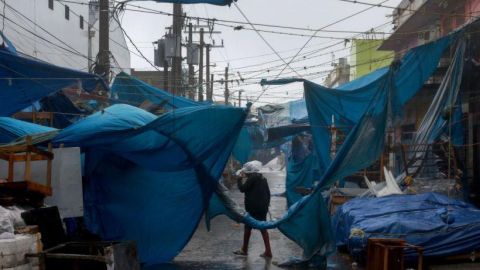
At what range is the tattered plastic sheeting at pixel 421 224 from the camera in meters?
8.64

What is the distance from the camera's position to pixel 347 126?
12695 millimetres

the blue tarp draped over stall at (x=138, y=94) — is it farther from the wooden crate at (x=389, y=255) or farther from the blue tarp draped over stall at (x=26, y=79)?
the wooden crate at (x=389, y=255)

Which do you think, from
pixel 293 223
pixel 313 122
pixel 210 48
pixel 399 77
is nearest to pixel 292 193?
pixel 313 122

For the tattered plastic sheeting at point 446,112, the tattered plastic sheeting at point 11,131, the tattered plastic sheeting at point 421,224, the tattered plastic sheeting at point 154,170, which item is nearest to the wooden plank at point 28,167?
the tattered plastic sheeting at point 154,170

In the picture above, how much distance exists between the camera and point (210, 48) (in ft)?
113

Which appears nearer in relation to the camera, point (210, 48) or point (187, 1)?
point (187, 1)

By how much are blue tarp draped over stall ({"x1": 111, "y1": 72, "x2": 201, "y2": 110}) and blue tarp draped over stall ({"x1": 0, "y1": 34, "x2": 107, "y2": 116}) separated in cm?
285

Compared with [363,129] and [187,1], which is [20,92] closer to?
[187,1]

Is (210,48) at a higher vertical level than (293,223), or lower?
higher

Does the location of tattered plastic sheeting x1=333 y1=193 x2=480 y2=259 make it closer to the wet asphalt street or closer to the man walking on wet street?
the wet asphalt street

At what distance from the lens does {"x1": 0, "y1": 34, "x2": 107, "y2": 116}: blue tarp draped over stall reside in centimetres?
1052

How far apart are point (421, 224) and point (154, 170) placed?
173 inches

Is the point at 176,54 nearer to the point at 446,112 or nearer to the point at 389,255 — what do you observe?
the point at 446,112

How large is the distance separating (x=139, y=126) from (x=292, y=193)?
12.2 m
